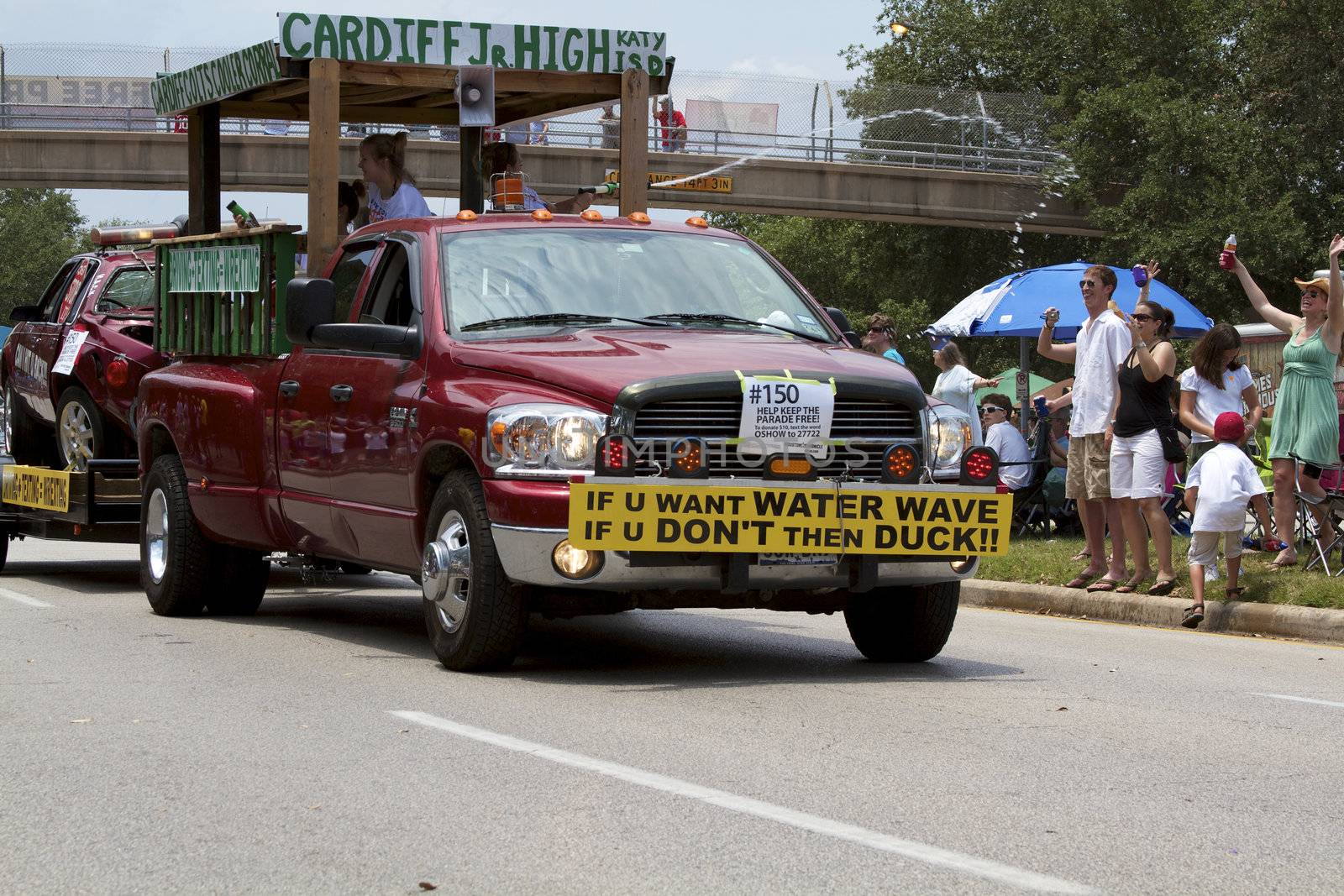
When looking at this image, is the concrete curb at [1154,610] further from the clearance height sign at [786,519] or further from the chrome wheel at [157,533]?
the chrome wheel at [157,533]

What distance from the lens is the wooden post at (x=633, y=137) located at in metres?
11.6

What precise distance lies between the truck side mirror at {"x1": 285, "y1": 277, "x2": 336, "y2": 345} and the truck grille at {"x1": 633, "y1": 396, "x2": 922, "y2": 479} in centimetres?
206

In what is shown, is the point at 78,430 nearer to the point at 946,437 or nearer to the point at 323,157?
the point at 323,157

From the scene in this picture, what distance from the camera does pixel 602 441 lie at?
25.3 feet

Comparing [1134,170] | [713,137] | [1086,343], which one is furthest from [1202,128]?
[1086,343]

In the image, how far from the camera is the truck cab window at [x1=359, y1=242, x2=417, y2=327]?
9.22 metres

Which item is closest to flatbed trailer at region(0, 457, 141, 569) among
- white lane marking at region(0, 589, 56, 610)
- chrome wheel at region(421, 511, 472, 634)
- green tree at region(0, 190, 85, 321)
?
white lane marking at region(0, 589, 56, 610)

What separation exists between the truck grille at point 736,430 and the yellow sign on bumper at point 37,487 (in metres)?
6.35

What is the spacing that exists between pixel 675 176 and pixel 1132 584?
39777mm

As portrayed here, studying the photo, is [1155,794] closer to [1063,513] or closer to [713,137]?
[1063,513]

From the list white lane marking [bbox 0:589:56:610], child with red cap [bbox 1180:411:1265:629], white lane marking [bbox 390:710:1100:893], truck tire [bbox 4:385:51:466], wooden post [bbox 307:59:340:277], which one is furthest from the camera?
truck tire [bbox 4:385:51:466]

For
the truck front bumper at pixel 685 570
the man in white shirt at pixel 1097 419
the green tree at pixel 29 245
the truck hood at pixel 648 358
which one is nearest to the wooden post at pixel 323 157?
the truck hood at pixel 648 358

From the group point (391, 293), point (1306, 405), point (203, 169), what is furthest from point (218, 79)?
point (1306, 405)

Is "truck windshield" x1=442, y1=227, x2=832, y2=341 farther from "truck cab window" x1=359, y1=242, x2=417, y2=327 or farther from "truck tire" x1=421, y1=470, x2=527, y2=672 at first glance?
"truck tire" x1=421, y1=470, x2=527, y2=672
